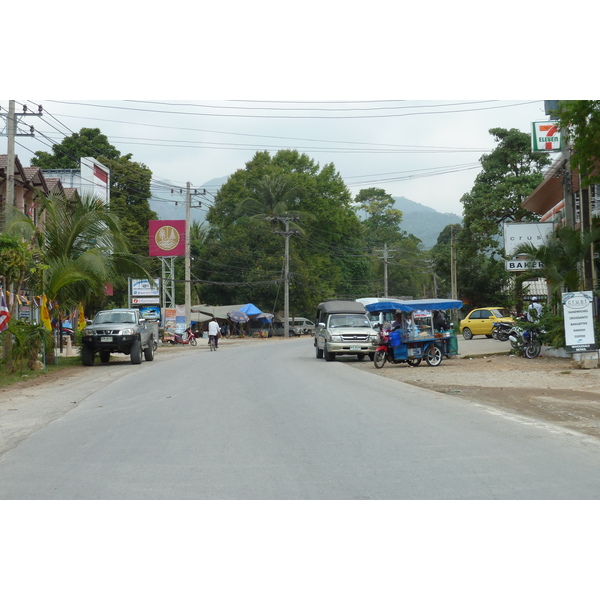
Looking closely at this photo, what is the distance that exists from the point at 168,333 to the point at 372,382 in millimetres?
34502

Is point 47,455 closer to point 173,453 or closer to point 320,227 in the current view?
point 173,453

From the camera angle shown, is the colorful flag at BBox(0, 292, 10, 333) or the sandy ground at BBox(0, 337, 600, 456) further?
the colorful flag at BBox(0, 292, 10, 333)

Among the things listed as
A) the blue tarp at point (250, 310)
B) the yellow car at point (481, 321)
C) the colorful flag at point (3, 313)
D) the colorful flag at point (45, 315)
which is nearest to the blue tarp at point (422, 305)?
the colorful flag at point (45, 315)

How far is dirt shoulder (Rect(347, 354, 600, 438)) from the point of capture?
12.3m

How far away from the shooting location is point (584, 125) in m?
16.9

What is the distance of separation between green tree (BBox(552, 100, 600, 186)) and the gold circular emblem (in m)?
33.3

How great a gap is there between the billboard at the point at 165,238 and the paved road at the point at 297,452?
33.7 metres

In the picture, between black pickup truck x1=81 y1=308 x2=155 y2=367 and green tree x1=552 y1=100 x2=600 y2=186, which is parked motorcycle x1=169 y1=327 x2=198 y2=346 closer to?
black pickup truck x1=81 y1=308 x2=155 y2=367

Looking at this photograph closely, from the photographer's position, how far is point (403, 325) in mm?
24422

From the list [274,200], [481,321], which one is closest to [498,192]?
[481,321]

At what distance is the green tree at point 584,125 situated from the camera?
53.4 ft

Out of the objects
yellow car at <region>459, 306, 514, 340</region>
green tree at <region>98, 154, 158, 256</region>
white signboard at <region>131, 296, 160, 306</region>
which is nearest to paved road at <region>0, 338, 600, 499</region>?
yellow car at <region>459, 306, 514, 340</region>

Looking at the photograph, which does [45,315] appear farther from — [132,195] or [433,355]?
[132,195]

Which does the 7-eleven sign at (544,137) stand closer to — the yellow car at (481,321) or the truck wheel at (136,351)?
the yellow car at (481,321)
